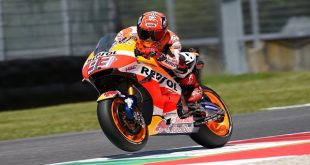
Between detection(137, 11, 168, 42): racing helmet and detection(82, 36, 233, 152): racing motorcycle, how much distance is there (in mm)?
122

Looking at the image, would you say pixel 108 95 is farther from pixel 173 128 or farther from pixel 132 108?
pixel 173 128

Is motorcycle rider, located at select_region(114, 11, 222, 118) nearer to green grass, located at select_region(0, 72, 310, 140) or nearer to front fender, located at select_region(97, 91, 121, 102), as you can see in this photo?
front fender, located at select_region(97, 91, 121, 102)

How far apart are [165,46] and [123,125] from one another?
102 cm

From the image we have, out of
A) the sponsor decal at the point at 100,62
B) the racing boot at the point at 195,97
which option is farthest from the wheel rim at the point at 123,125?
the racing boot at the point at 195,97

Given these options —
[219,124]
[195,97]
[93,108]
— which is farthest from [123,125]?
[93,108]

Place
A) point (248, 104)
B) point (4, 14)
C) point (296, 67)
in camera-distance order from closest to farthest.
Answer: point (248, 104)
point (4, 14)
point (296, 67)

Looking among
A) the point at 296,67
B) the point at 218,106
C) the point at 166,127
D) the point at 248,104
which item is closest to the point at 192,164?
the point at 166,127

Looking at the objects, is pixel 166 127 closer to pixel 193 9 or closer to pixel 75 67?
pixel 75 67

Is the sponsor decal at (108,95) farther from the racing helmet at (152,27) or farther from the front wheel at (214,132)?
the front wheel at (214,132)

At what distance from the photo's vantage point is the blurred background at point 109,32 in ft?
53.7

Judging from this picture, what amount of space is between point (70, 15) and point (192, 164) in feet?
40.8

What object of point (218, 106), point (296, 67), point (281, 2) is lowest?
point (296, 67)

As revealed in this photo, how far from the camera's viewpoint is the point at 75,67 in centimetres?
1675

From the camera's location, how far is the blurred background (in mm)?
16375
